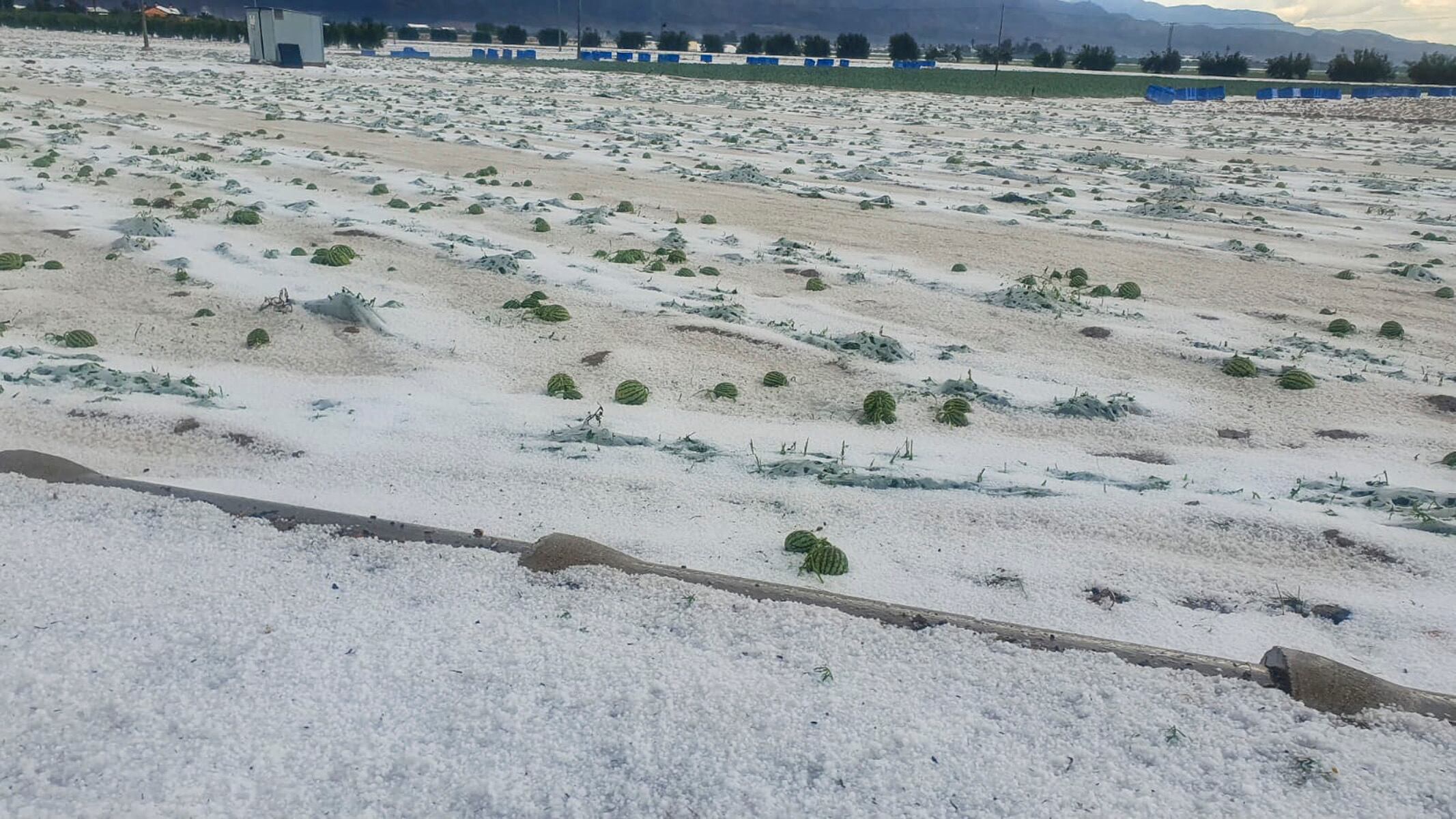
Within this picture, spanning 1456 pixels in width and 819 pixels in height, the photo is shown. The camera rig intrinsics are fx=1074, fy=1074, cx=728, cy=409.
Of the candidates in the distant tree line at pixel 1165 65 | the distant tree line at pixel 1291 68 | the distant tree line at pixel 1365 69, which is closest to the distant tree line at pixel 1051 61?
the distant tree line at pixel 1165 65

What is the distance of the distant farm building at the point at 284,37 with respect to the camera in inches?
1667

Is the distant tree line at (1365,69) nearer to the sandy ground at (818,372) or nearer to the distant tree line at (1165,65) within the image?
the distant tree line at (1165,65)

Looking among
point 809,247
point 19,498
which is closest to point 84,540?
point 19,498

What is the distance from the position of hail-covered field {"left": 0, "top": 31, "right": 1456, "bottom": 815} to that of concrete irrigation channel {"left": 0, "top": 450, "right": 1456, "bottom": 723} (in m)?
0.18

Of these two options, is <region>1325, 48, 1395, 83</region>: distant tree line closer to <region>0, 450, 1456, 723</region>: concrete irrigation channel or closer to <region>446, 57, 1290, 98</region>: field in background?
<region>446, 57, 1290, 98</region>: field in background

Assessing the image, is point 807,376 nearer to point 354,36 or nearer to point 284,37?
point 284,37

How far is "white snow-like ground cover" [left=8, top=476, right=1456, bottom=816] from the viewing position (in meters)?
2.67

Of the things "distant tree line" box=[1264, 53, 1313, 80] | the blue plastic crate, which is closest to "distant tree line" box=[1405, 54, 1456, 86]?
"distant tree line" box=[1264, 53, 1313, 80]

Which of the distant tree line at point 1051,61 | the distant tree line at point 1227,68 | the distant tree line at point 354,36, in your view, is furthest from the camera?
the distant tree line at point 1051,61

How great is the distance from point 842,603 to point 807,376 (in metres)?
3.12

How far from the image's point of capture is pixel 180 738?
9.24 feet

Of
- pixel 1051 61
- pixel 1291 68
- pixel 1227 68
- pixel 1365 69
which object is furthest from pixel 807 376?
pixel 1051 61

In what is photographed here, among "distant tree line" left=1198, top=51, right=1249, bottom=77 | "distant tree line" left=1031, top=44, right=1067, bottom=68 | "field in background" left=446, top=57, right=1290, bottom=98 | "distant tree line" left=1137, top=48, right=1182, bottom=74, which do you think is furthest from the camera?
"distant tree line" left=1031, top=44, right=1067, bottom=68

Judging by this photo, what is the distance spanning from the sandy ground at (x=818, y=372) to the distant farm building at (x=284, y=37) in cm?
2930
